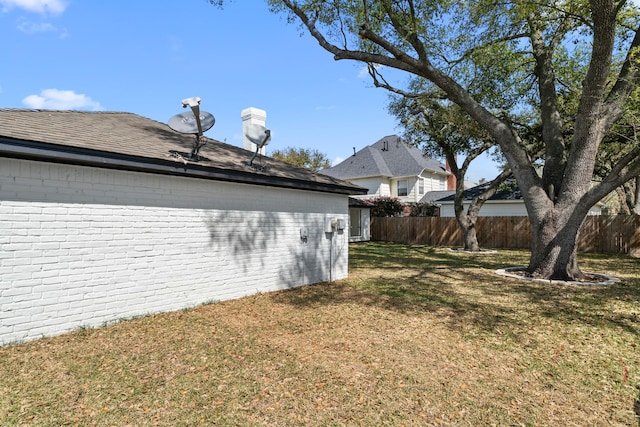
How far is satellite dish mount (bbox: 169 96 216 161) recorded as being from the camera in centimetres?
655

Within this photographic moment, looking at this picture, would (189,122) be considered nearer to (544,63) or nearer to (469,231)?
(544,63)

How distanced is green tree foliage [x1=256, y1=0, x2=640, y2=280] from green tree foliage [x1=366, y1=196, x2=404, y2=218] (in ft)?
45.9

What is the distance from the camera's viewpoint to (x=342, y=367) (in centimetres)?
392

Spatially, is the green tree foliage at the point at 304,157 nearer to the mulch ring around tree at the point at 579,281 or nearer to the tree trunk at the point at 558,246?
the mulch ring around tree at the point at 579,281

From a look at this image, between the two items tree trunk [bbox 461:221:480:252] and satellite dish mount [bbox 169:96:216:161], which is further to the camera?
tree trunk [bbox 461:221:480:252]

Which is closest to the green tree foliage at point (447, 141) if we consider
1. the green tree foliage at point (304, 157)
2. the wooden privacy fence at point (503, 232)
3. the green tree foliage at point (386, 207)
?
the wooden privacy fence at point (503, 232)

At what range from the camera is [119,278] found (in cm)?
535

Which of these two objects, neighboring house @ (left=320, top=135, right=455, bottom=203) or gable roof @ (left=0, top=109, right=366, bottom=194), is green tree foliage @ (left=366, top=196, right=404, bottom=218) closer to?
neighboring house @ (left=320, top=135, right=455, bottom=203)

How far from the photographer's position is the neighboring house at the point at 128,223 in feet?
14.8

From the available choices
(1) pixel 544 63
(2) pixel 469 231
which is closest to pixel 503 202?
(2) pixel 469 231

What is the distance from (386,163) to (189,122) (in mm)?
24825

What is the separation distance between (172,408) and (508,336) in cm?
436

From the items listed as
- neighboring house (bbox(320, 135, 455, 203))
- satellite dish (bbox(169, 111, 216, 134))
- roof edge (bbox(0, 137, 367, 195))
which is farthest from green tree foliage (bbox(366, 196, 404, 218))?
satellite dish (bbox(169, 111, 216, 134))

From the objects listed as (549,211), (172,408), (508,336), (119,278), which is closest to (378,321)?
(508,336)
